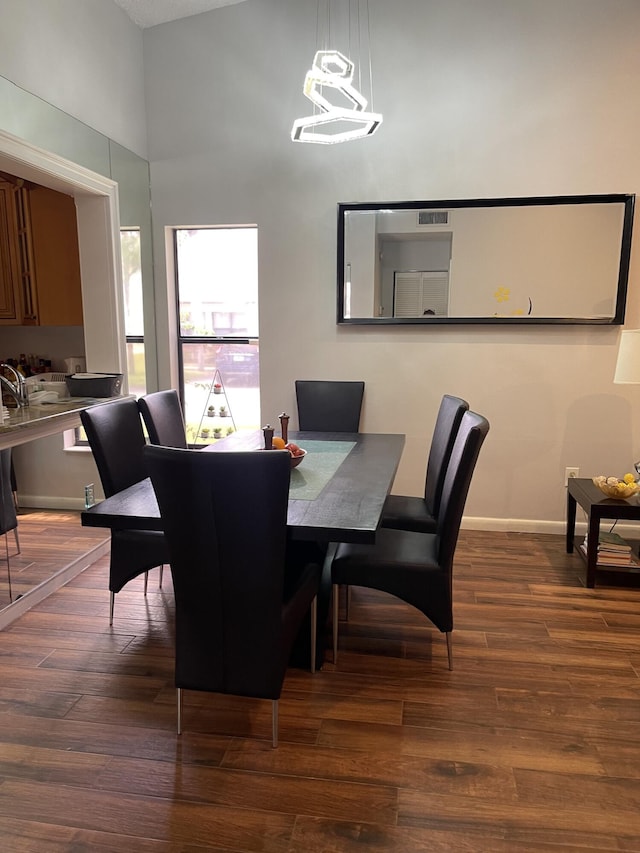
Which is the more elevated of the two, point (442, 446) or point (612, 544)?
point (442, 446)

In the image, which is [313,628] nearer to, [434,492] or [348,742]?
[348,742]

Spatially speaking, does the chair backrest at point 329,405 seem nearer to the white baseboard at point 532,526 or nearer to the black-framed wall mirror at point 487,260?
the black-framed wall mirror at point 487,260

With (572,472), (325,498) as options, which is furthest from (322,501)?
(572,472)

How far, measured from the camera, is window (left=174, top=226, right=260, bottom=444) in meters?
4.27

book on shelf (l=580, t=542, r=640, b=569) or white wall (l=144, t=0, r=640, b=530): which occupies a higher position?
white wall (l=144, t=0, r=640, b=530)

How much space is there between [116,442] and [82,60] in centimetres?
229

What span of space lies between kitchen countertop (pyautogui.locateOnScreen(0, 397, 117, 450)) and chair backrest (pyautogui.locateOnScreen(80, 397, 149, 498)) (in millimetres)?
443

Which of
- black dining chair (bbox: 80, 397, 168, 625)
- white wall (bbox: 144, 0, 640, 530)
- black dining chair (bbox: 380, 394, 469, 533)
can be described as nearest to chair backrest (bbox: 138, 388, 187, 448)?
black dining chair (bbox: 80, 397, 168, 625)

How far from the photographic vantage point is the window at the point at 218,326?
14.0 feet

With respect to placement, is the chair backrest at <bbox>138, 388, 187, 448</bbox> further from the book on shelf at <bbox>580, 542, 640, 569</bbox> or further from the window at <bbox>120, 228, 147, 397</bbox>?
the book on shelf at <bbox>580, 542, 640, 569</bbox>

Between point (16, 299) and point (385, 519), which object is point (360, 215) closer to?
point (385, 519)

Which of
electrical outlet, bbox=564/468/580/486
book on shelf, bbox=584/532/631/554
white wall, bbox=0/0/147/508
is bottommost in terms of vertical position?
book on shelf, bbox=584/532/631/554

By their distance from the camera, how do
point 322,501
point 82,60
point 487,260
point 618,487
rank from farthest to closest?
point 487,260
point 82,60
point 618,487
point 322,501

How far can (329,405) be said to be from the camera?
3.99 m
